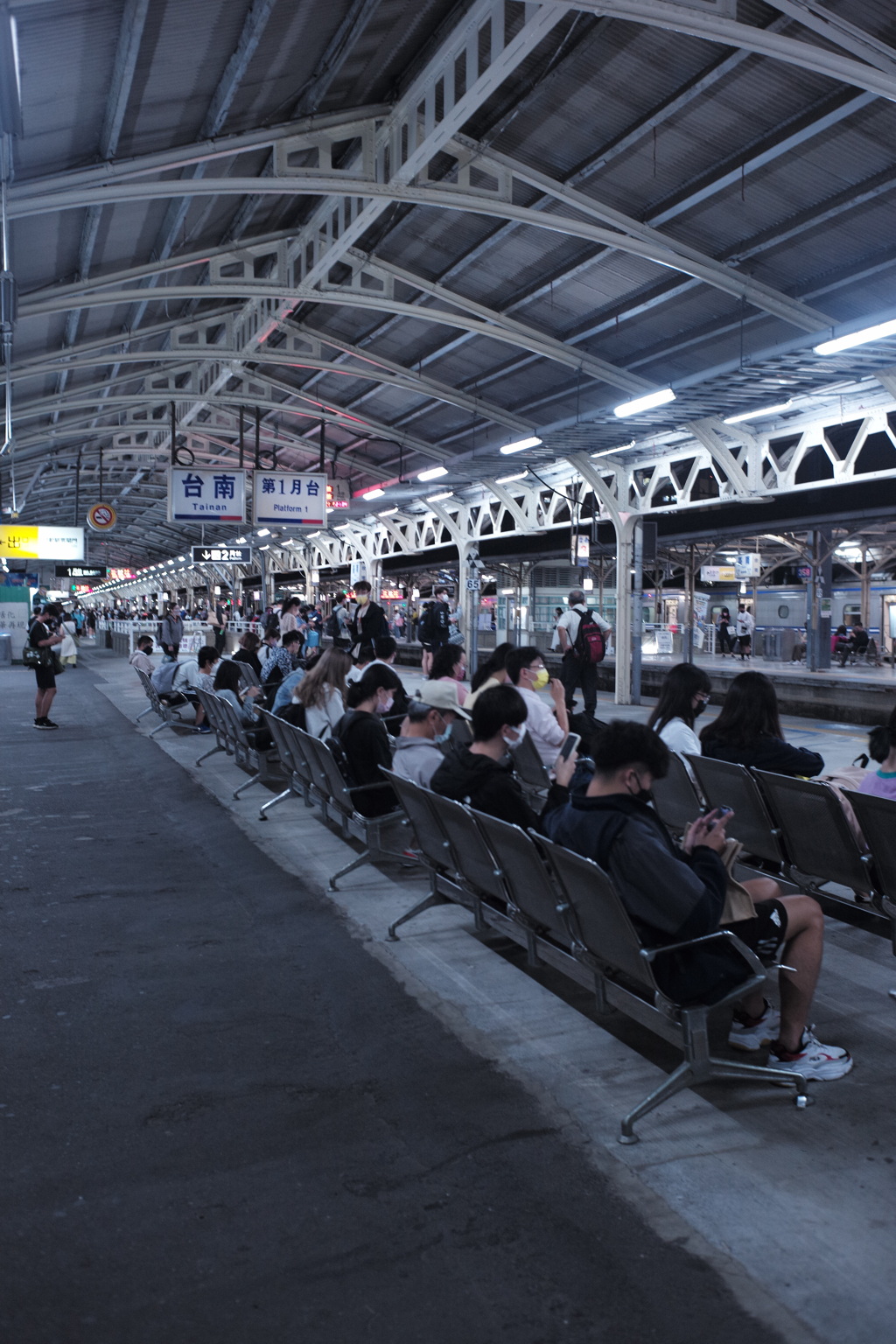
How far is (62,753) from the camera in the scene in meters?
12.1

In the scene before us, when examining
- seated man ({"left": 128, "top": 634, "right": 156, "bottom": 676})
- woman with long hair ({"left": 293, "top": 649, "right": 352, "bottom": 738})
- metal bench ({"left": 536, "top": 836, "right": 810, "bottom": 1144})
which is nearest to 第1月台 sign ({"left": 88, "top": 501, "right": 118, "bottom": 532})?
seated man ({"left": 128, "top": 634, "right": 156, "bottom": 676})

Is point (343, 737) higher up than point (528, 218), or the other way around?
point (528, 218)

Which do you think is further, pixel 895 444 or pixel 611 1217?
pixel 895 444

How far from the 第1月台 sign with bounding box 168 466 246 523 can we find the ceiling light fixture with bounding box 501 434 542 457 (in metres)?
6.88

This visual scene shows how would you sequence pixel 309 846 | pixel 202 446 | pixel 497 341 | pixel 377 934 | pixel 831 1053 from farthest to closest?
pixel 202 446 → pixel 497 341 → pixel 309 846 → pixel 377 934 → pixel 831 1053

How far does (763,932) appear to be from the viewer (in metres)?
3.62

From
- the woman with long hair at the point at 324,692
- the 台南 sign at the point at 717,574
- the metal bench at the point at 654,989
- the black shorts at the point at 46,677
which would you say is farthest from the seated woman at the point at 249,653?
the 台南 sign at the point at 717,574

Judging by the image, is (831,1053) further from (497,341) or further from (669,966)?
(497,341)

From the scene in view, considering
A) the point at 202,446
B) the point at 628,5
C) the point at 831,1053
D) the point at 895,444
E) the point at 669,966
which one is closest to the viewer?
the point at 669,966

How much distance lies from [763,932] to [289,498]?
18285 mm

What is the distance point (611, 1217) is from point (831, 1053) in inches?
50.6

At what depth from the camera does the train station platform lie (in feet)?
7.83

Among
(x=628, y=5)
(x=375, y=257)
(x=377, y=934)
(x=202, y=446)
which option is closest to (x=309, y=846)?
(x=377, y=934)

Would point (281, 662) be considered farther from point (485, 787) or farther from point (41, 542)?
point (41, 542)
